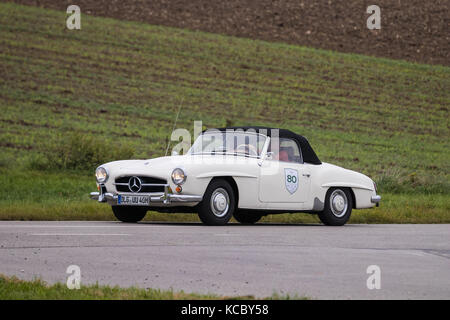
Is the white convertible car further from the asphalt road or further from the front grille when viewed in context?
the asphalt road

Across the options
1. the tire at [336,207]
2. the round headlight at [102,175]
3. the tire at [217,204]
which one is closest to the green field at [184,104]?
the tire at [336,207]

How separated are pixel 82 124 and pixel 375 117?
1281 cm

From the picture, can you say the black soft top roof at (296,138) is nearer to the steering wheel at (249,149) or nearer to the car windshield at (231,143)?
the car windshield at (231,143)

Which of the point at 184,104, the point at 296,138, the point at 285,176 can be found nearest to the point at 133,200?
the point at 285,176

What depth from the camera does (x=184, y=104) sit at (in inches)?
1511

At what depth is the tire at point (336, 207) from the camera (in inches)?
632

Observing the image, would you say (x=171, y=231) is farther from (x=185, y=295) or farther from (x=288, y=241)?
(x=185, y=295)

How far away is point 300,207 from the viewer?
1545 cm

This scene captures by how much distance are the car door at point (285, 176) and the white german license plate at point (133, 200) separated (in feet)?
6.07

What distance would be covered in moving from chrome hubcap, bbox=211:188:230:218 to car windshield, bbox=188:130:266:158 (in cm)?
109

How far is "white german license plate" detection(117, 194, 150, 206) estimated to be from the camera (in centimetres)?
1401

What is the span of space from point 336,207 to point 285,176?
1.45m

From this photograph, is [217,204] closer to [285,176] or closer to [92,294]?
[285,176]
